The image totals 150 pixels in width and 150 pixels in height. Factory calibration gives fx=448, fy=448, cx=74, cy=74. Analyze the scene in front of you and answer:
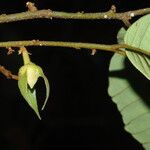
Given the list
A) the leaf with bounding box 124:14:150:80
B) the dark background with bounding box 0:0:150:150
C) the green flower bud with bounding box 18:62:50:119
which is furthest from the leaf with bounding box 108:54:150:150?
the dark background with bounding box 0:0:150:150

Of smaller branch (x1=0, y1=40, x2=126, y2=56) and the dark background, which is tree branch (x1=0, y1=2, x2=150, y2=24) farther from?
the dark background

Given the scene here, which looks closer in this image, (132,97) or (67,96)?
(132,97)

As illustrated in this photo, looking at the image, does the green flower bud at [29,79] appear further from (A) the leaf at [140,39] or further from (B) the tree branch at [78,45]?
(A) the leaf at [140,39]

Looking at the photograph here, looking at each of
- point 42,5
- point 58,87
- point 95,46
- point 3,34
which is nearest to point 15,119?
point 58,87

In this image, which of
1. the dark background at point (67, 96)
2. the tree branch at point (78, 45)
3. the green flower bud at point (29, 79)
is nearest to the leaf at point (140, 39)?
the tree branch at point (78, 45)

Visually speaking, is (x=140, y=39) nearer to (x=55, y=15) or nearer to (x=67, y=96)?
(x=55, y=15)

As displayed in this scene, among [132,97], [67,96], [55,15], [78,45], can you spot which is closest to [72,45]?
[78,45]
